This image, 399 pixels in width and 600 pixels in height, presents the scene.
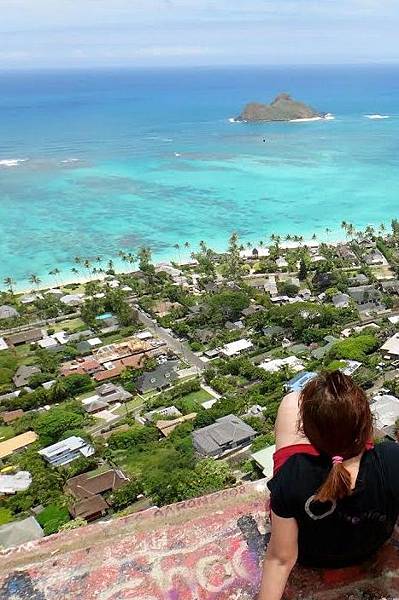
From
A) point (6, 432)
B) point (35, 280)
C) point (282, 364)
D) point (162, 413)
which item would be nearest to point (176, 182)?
point (35, 280)

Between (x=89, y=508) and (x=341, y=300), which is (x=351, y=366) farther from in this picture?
(x=89, y=508)

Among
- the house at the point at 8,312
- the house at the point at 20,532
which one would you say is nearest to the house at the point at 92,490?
the house at the point at 20,532

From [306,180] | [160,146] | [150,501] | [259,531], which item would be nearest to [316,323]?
[150,501]

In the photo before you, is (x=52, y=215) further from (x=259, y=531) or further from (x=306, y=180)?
(x=259, y=531)

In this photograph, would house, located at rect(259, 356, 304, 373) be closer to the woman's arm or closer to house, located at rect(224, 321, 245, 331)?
house, located at rect(224, 321, 245, 331)

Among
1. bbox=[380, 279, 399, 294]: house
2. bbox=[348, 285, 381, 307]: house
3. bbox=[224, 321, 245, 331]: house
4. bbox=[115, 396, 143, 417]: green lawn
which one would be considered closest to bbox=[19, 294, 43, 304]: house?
bbox=[224, 321, 245, 331]: house

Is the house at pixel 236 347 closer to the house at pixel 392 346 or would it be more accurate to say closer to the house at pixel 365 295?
the house at pixel 392 346
